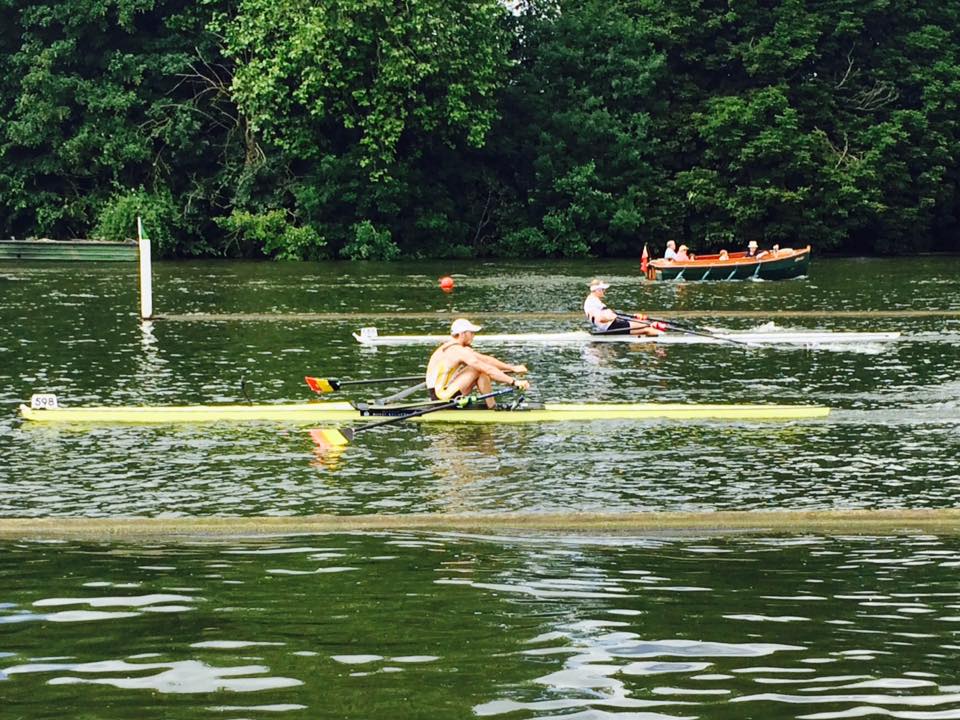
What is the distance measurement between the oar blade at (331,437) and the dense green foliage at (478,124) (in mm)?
41283

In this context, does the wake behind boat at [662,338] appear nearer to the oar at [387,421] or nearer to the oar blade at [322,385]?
the oar blade at [322,385]

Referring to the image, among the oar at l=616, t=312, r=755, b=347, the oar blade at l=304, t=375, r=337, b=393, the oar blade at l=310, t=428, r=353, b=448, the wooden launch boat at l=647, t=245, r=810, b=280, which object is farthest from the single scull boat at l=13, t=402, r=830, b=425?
the wooden launch boat at l=647, t=245, r=810, b=280

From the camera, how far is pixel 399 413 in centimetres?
2114

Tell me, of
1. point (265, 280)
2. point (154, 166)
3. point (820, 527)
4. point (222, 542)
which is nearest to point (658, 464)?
point (820, 527)

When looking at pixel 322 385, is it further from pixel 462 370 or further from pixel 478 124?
pixel 478 124

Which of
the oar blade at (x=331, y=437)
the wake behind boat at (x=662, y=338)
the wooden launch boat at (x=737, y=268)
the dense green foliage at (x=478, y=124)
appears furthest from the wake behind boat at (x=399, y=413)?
the dense green foliage at (x=478, y=124)

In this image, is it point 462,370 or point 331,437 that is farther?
point 462,370

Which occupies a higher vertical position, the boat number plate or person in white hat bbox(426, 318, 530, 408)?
person in white hat bbox(426, 318, 530, 408)

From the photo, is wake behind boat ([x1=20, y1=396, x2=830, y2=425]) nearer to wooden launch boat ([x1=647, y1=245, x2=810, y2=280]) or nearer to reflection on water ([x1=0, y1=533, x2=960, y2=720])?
reflection on water ([x1=0, y1=533, x2=960, y2=720])

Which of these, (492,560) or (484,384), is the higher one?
(484,384)

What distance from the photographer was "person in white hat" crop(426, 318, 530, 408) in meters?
21.4

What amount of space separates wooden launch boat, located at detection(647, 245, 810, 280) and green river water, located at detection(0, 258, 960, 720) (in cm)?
2022

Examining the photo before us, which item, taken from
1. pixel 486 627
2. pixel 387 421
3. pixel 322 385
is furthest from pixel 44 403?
pixel 486 627

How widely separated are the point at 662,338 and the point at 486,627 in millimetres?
21567
